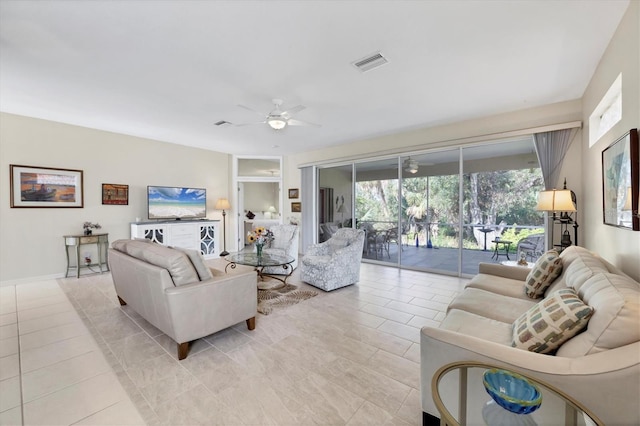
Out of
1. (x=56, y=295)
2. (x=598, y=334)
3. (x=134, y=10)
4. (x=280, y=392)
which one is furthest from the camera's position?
(x=56, y=295)

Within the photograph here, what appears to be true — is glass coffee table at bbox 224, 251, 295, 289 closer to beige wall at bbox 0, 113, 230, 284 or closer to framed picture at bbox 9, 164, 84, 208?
beige wall at bbox 0, 113, 230, 284

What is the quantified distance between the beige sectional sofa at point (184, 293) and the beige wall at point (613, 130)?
124 inches

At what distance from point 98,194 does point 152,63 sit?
376 centimetres

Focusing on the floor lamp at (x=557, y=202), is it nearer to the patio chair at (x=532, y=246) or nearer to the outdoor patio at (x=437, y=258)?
the patio chair at (x=532, y=246)

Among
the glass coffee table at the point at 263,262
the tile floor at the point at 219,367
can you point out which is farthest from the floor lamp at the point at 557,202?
the glass coffee table at the point at 263,262

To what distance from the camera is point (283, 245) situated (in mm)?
5285

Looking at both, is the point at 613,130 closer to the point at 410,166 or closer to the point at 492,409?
the point at 492,409

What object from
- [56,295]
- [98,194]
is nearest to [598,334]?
[56,295]

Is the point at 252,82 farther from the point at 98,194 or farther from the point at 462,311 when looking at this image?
the point at 98,194

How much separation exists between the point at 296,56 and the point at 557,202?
11.1 feet

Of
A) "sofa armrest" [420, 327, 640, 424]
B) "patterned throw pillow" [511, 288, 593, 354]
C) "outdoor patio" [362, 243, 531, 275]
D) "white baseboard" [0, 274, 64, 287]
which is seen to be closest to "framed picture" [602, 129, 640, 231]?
"patterned throw pillow" [511, 288, 593, 354]

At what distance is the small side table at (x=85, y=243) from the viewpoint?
469cm

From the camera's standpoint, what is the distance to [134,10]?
2016 mm

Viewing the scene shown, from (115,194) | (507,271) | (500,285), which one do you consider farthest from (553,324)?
(115,194)
